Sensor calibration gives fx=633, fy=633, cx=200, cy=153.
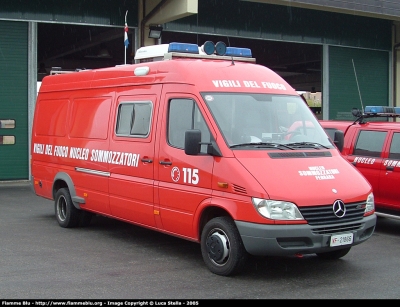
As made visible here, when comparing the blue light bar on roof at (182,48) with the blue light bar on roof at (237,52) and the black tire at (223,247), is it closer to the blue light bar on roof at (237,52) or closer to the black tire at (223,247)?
the blue light bar on roof at (237,52)

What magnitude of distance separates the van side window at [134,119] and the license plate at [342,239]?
286 centimetres

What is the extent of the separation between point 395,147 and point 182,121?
3991 millimetres

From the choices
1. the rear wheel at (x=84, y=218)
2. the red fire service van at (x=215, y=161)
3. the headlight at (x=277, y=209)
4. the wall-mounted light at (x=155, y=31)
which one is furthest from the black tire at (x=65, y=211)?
the wall-mounted light at (x=155, y=31)

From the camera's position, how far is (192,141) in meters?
7.20

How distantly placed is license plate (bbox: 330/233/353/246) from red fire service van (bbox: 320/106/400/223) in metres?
3.00

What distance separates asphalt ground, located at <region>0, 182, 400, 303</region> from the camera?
647 centimetres

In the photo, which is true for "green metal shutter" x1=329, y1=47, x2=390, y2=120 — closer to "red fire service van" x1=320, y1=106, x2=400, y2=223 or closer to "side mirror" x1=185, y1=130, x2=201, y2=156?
"red fire service van" x1=320, y1=106, x2=400, y2=223

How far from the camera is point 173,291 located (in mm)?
6488

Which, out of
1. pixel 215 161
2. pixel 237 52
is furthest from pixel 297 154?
pixel 237 52

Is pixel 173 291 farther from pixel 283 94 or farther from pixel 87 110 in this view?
pixel 87 110

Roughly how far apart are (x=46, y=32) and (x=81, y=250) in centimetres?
1481

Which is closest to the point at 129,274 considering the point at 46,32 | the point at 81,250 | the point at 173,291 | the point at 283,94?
the point at 173,291

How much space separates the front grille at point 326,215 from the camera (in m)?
6.80

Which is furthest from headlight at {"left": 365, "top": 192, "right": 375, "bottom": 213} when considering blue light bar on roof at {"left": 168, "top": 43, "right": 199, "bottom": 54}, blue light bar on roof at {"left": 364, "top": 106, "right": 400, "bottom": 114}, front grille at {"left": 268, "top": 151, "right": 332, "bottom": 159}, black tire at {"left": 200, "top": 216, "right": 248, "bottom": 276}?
blue light bar on roof at {"left": 364, "top": 106, "right": 400, "bottom": 114}
